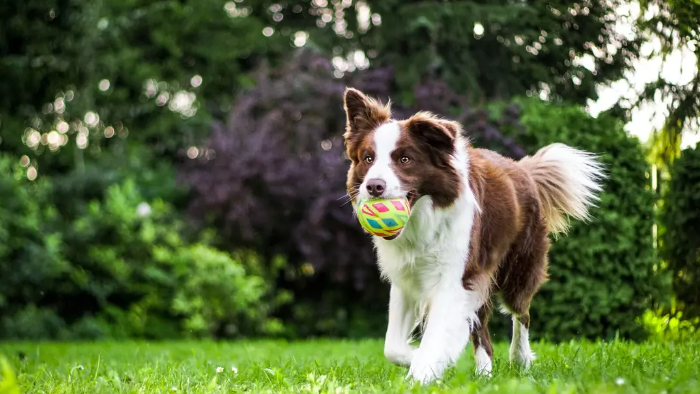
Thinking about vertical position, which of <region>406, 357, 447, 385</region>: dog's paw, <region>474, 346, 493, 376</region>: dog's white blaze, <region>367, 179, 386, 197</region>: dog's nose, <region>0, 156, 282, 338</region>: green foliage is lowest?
<region>0, 156, 282, 338</region>: green foliage

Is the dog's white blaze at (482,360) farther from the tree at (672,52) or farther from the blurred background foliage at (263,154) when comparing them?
the blurred background foliage at (263,154)

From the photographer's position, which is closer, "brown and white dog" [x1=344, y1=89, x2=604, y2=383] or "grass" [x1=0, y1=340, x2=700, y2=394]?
"grass" [x1=0, y1=340, x2=700, y2=394]

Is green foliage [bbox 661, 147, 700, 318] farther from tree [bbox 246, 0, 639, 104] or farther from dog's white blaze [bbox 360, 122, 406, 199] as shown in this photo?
dog's white blaze [bbox 360, 122, 406, 199]

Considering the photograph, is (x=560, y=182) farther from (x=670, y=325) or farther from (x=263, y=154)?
(x=263, y=154)

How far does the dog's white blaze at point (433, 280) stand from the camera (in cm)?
442

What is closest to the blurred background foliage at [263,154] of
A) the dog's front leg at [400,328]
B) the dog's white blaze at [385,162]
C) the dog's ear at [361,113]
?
the dog's ear at [361,113]

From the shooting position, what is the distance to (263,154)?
12430 mm

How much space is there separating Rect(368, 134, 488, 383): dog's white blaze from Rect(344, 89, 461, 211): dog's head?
36mm

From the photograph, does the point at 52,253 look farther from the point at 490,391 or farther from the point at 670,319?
the point at 490,391

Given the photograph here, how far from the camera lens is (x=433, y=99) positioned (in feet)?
39.0

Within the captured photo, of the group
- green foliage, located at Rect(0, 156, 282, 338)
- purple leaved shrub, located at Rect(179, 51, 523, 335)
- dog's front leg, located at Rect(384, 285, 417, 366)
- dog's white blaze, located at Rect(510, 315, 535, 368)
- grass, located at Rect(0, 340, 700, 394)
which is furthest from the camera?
purple leaved shrub, located at Rect(179, 51, 523, 335)

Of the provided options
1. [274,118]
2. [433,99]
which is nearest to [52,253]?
[274,118]

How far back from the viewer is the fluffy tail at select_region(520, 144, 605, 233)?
5.66 m

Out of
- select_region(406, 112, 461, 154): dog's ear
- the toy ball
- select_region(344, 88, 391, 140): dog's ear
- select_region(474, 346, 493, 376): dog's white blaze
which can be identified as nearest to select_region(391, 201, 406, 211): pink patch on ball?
the toy ball
